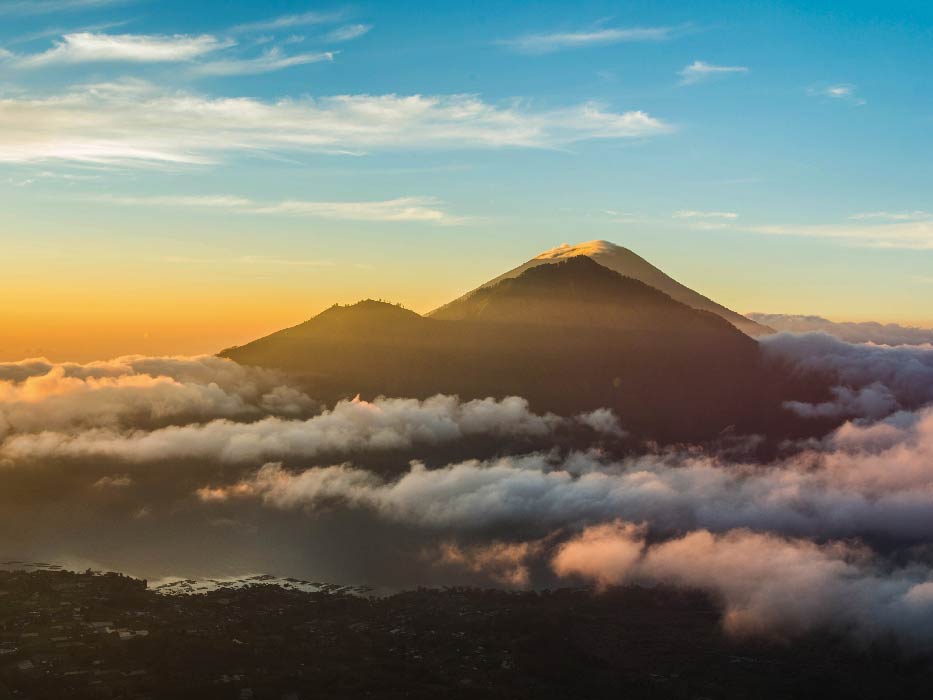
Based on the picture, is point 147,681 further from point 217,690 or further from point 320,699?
point 320,699

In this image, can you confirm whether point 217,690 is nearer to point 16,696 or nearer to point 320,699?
point 320,699

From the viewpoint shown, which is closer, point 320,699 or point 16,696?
point 16,696

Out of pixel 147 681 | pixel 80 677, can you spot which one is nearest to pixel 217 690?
pixel 147 681

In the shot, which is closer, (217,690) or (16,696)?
(16,696)

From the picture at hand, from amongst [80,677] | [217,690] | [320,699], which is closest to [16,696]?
[80,677]

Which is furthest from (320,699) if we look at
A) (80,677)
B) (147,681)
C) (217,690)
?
(80,677)

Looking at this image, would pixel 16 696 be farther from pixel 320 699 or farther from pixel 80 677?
pixel 320 699

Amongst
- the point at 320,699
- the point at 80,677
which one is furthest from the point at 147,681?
the point at 320,699
